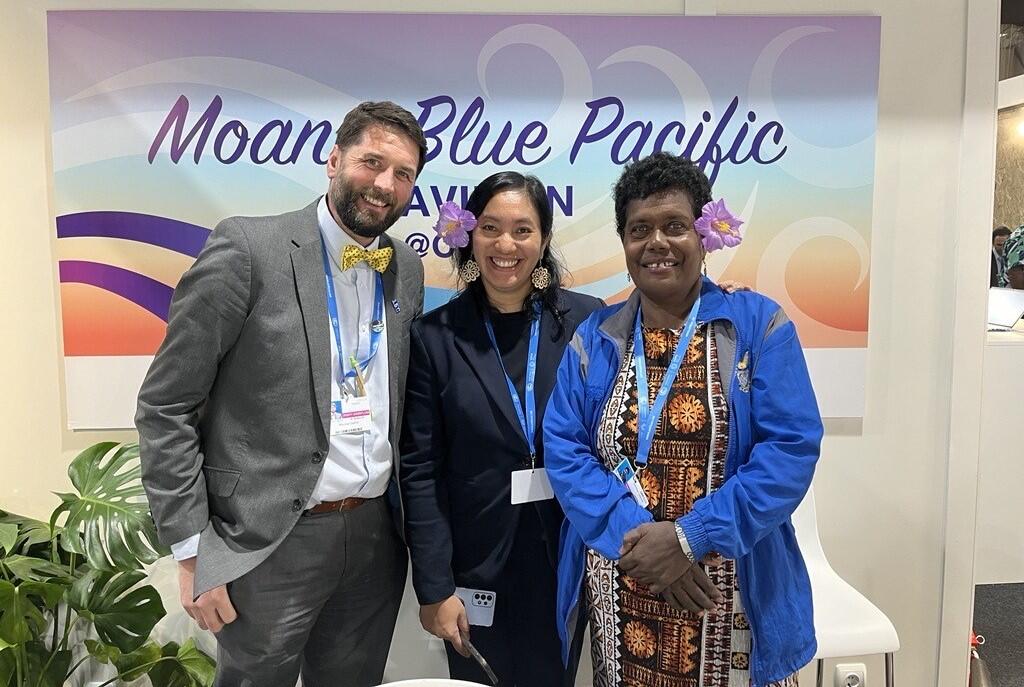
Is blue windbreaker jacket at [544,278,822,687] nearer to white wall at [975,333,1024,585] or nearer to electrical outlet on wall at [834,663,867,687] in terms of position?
electrical outlet on wall at [834,663,867,687]

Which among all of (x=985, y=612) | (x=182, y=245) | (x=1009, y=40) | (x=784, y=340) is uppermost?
(x=1009, y=40)

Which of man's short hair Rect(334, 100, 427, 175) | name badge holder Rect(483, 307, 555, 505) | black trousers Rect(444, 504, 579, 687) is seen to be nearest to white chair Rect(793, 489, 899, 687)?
black trousers Rect(444, 504, 579, 687)

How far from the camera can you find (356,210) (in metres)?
1.87

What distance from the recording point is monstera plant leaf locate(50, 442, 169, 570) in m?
2.04

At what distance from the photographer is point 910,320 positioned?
2.81 meters

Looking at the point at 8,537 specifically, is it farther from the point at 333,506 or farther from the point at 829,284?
the point at 829,284

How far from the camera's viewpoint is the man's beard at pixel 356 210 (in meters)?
1.86

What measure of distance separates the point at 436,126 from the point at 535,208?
0.85m

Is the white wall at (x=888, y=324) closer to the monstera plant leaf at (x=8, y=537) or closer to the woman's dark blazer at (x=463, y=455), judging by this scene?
the monstera plant leaf at (x=8, y=537)

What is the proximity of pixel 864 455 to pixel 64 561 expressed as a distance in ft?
9.81

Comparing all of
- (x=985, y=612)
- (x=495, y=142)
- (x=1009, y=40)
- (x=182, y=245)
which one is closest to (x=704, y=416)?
(x=495, y=142)

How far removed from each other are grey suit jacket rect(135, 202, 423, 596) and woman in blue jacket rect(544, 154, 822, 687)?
2.16 feet

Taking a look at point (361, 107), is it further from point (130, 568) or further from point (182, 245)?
point (130, 568)

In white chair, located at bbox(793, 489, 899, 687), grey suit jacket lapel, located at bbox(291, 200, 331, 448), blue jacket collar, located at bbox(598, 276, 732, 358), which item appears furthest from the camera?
white chair, located at bbox(793, 489, 899, 687)
